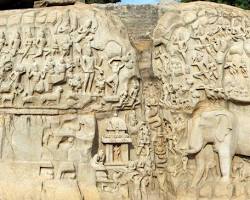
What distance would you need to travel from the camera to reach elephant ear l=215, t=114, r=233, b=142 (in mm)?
7941

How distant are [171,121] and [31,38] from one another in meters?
2.77

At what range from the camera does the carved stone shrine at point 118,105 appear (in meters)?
8.05

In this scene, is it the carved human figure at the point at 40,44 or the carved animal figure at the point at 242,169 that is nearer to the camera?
the carved animal figure at the point at 242,169

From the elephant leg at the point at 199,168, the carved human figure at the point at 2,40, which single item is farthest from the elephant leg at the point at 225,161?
the carved human figure at the point at 2,40

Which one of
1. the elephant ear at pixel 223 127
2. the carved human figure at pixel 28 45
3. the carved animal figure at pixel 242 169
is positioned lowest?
the carved animal figure at pixel 242 169

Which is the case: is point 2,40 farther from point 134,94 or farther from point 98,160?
point 98,160

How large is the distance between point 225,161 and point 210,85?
4.12 feet

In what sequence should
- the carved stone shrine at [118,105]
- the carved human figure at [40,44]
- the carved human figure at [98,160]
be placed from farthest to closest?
the carved human figure at [40,44] → the carved human figure at [98,160] → the carved stone shrine at [118,105]

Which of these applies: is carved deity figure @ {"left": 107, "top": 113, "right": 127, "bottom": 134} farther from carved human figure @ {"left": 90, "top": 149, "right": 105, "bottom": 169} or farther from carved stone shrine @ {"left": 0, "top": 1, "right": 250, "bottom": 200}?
carved human figure @ {"left": 90, "top": 149, "right": 105, "bottom": 169}

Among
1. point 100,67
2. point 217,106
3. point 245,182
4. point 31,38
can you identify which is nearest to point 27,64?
point 31,38

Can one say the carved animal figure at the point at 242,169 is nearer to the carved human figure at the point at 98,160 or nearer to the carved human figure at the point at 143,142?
the carved human figure at the point at 143,142

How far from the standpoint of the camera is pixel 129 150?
836 cm

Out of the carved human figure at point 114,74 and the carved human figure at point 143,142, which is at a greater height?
the carved human figure at point 114,74

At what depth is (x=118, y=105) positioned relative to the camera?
8.27 meters
